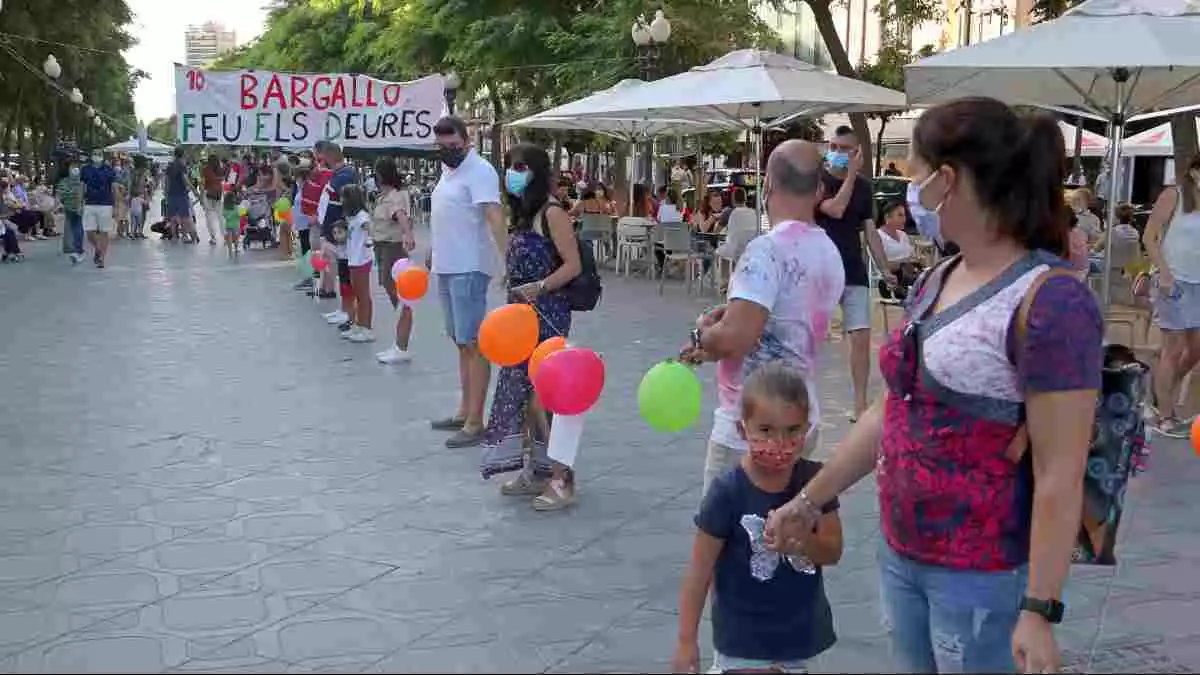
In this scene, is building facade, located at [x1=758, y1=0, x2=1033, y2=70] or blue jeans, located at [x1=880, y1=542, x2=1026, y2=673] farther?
building facade, located at [x1=758, y1=0, x2=1033, y2=70]

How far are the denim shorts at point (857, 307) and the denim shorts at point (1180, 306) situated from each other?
1.71 meters

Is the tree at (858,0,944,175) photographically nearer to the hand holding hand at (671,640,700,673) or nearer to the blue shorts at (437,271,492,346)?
the blue shorts at (437,271,492,346)

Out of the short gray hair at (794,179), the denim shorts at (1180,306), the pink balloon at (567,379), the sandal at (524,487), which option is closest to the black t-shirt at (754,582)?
the short gray hair at (794,179)

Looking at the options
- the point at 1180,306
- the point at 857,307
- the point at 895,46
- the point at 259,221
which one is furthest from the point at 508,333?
the point at 895,46

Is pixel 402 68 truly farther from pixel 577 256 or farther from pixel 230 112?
pixel 577 256

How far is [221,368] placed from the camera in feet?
30.7

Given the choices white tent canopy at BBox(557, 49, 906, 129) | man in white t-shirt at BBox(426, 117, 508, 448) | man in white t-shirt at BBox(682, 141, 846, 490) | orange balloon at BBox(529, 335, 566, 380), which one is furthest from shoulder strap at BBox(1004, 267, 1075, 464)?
white tent canopy at BBox(557, 49, 906, 129)

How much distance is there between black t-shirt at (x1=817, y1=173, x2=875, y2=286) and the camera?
7.04 meters

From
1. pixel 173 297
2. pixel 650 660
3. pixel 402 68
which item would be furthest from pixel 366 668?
pixel 402 68

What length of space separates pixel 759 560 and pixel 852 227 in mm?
4691

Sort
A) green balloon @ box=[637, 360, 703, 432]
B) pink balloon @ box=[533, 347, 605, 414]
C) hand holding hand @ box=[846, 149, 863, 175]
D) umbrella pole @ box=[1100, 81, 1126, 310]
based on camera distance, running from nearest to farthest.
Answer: green balloon @ box=[637, 360, 703, 432], pink balloon @ box=[533, 347, 605, 414], hand holding hand @ box=[846, 149, 863, 175], umbrella pole @ box=[1100, 81, 1126, 310]

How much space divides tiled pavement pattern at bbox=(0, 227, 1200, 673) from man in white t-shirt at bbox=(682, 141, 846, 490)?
83cm

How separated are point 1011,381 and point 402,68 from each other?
2807 centimetres

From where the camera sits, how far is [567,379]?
469 centimetres
